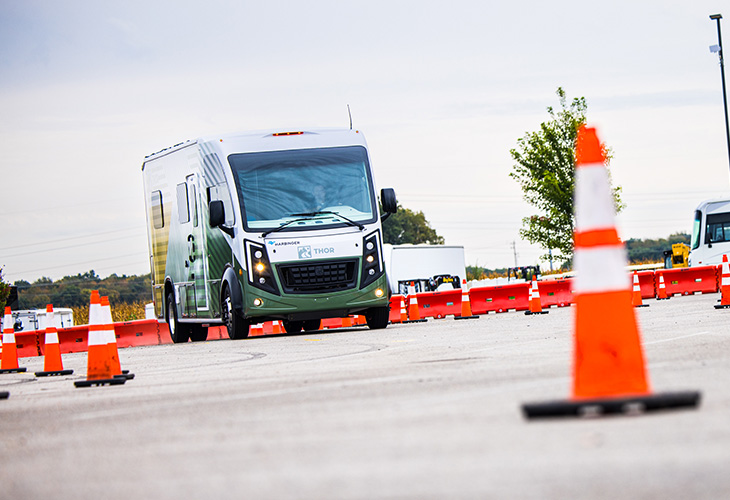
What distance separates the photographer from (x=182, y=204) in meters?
21.6

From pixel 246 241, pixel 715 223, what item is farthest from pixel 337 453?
pixel 715 223

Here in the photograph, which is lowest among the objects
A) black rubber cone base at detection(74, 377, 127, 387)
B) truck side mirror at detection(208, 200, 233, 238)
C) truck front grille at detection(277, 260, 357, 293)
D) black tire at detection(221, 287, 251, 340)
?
black rubber cone base at detection(74, 377, 127, 387)

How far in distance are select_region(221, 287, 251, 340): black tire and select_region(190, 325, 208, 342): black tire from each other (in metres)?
3.09

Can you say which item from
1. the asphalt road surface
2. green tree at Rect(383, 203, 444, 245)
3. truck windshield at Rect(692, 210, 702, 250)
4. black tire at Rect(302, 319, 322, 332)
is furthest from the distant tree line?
the asphalt road surface

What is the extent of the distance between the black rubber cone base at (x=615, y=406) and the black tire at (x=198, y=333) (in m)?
18.2

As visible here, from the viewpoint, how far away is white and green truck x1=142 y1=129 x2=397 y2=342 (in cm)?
1920

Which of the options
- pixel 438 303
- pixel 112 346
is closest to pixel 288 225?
pixel 112 346

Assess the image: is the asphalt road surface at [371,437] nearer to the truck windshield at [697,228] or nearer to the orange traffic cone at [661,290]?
the orange traffic cone at [661,290]

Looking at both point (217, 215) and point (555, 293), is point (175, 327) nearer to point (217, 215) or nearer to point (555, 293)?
point (217, 215)

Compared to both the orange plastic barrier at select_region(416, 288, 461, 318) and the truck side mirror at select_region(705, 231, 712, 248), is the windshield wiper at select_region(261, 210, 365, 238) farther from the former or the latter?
the truck side mirror at select_region(705, 231, 712, 248)

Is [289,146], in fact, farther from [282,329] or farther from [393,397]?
[393,397]

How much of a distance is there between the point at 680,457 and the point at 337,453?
1.47 m

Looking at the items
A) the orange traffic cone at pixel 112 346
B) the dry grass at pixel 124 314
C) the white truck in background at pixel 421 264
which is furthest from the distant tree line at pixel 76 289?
the orange traffic cone at pixel 112 346

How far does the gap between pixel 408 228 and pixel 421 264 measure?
7647 centimetres
